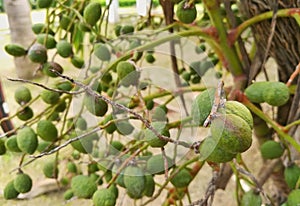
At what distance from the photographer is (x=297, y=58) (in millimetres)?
749

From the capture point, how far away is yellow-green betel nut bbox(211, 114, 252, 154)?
307 mm

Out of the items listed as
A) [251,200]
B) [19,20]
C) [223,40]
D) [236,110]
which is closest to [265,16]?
[223,40]

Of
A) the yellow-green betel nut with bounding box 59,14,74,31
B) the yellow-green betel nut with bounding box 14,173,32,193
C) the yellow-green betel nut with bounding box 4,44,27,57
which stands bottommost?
the yellow-green betel nut with bounding box 14,173,32,193

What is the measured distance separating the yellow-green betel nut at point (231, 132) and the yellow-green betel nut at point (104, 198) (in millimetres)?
234

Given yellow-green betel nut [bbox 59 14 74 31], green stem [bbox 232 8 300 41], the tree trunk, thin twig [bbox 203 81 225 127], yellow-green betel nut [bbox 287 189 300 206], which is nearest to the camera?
thin twig [bbox 203 81 225 127]

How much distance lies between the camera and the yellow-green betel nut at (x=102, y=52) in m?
0.71

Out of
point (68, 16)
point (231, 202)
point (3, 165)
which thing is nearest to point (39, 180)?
point (3, 165)

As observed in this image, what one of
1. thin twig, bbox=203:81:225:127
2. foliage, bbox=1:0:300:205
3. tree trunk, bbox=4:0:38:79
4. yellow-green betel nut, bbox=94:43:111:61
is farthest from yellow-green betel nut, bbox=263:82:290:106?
tree trunk, bbox=4:0:38:79

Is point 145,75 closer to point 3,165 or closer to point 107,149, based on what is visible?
point 107,149

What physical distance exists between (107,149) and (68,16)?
11.5 inches

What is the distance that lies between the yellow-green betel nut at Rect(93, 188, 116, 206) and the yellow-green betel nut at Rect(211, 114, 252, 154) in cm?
23

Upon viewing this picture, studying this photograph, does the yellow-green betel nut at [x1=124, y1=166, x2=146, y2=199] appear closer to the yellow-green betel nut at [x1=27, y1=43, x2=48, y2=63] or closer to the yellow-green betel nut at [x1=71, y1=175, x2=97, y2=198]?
the yellow-green betel nut at [x1=71, y1=175, x2=97, y2=198]

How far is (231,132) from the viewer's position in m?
0.31

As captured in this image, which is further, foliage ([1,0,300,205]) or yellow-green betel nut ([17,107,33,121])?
yellow-green betel nut ([17,107,33,121])
